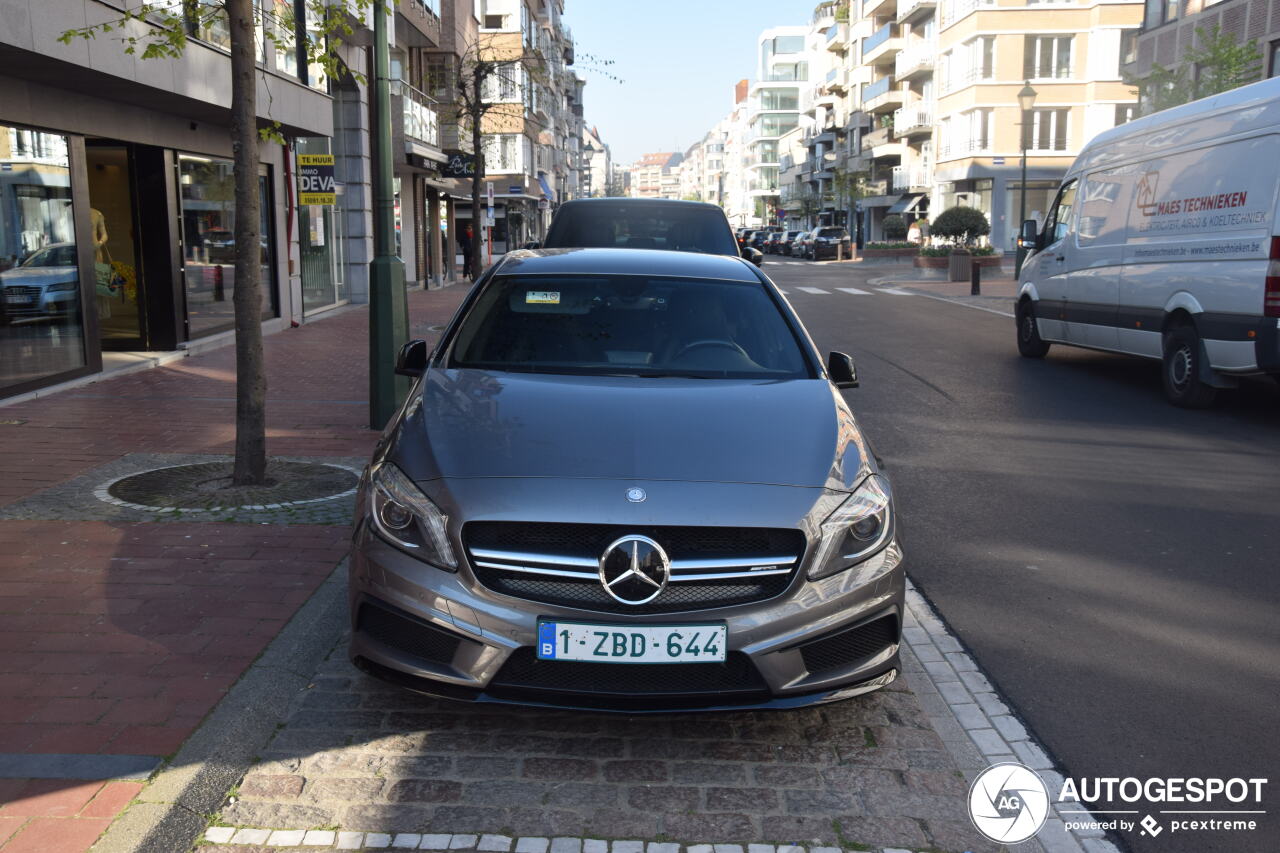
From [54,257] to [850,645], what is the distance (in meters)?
10.4

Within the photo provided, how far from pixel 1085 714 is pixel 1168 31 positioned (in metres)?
30.5

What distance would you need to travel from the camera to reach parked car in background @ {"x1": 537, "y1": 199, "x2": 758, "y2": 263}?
1177 cm

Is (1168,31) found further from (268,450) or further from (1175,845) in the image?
(1175,845)

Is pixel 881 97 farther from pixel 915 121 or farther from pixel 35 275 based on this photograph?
pixel 35 275

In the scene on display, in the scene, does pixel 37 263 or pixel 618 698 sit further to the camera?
pixel 37 263

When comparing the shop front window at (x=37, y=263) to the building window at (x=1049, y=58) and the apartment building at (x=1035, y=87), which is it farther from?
the building window at (x=1049, y=58)

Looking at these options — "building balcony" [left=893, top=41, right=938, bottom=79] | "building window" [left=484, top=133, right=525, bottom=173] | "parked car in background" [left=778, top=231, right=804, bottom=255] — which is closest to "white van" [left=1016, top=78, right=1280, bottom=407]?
"building window" [left=484, top=133, right=525, bottom=173]

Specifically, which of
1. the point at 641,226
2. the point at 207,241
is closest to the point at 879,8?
the point at 207,241

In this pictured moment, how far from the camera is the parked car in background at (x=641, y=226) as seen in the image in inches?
463

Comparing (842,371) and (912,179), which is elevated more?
A: (912,179)

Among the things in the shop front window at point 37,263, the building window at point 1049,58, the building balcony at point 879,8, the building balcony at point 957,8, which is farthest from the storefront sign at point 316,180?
the building balcony at point 879,8

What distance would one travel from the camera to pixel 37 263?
36.8 feet

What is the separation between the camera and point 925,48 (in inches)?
2554

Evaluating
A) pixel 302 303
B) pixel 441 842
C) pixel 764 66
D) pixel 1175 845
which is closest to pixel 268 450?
pixel 441 842
